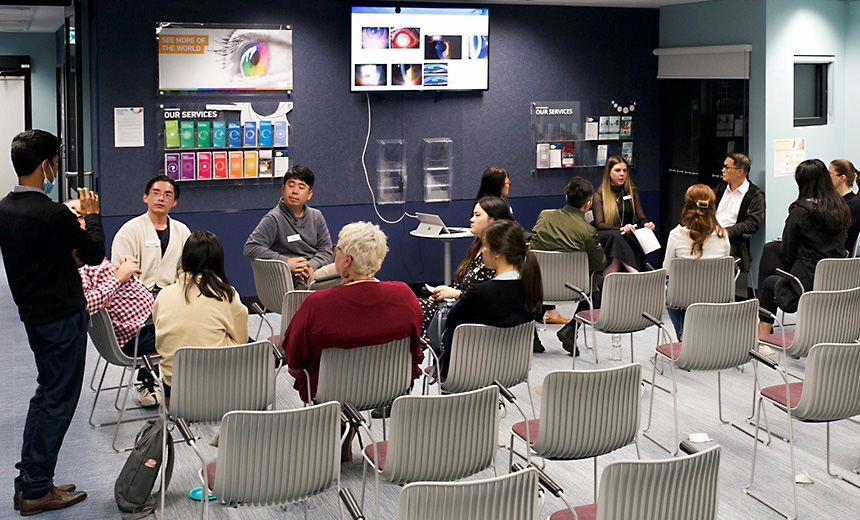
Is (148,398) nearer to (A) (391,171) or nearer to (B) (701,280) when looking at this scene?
(B) (701,280)

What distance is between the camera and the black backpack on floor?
15.3 ft

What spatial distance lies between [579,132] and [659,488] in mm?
7776

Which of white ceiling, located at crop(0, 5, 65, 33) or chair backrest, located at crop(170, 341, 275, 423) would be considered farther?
white ceiling, located at crop(0, 5, 65, 33)

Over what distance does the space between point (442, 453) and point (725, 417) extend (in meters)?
2.82

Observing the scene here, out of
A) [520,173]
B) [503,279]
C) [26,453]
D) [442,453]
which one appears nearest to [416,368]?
[503,279]

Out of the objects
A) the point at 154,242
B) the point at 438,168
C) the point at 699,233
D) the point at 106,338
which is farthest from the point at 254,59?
the point at 699,233

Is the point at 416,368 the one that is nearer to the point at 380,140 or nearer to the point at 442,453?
the point at 442,453

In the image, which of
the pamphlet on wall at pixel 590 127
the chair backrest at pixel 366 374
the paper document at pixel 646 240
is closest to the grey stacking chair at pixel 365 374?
the chair backrest at pixel 366 374

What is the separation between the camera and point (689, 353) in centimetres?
546

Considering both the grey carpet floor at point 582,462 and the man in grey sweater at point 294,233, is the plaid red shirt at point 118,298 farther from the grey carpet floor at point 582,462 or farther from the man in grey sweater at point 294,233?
the man in grey sweater at point 294,233

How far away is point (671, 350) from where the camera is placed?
5641 mm

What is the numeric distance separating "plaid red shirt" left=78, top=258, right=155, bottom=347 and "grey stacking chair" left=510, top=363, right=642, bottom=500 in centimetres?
251

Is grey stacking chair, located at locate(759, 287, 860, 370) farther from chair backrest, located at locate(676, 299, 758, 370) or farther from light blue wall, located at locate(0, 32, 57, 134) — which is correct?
light blue wall, located at locate(0, 32, 57, 134)

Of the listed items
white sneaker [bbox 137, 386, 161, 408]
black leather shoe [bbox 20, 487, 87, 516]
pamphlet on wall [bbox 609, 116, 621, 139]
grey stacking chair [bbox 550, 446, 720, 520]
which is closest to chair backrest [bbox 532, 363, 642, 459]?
grey stacking chair [bbox 550, 446, 720, 520]
